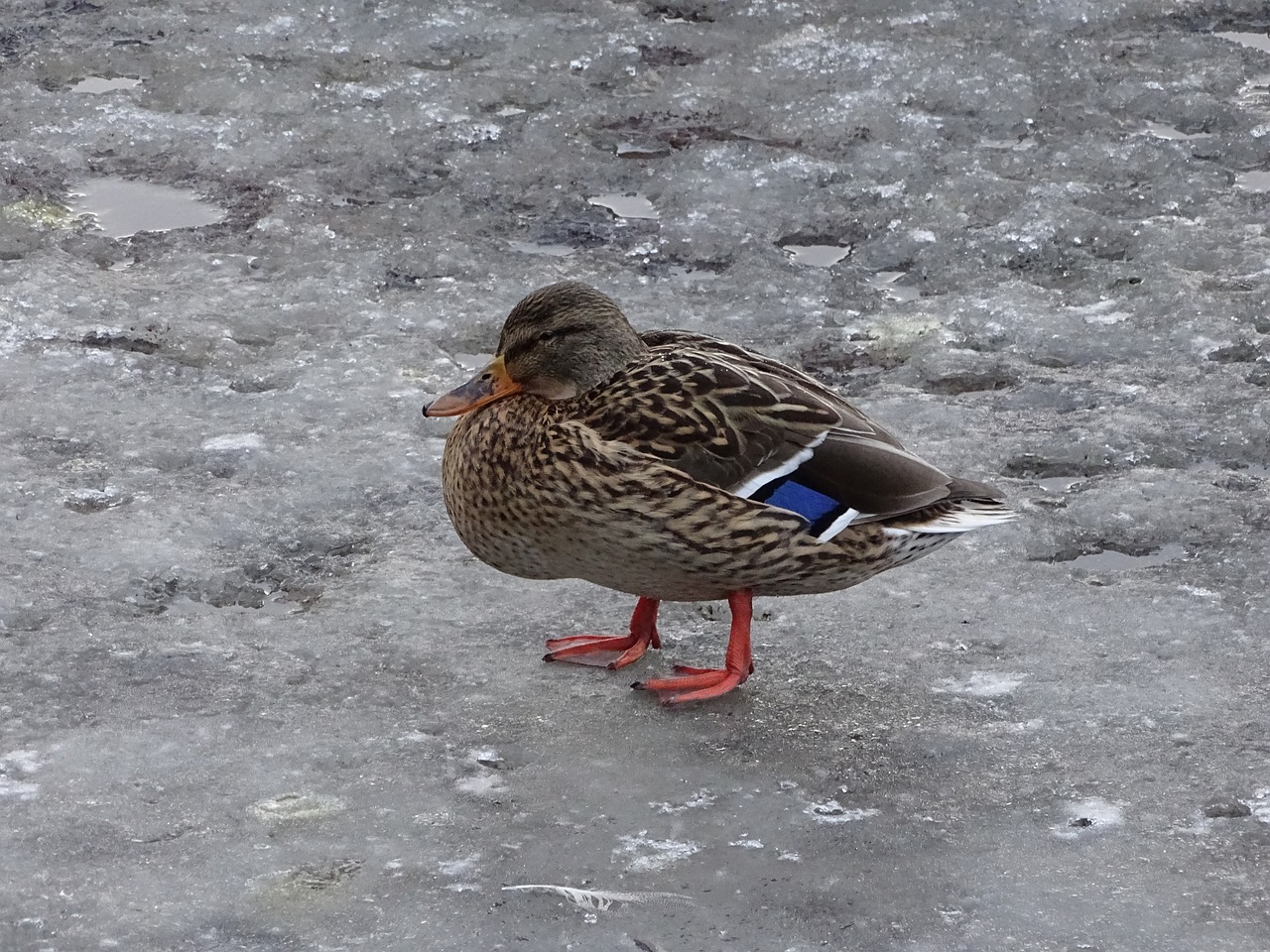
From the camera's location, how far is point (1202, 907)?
303cm

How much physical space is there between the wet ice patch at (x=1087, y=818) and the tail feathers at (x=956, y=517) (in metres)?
0.72

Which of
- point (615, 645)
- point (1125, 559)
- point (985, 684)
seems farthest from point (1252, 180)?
point (615, 645)

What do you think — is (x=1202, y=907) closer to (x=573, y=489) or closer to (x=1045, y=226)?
(x=573, y=489)

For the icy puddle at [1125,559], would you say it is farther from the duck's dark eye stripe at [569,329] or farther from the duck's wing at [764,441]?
the duck's dark eye stripe at [569,329]

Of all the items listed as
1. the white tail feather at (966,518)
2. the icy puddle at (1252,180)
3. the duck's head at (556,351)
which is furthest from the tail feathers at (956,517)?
the icy puddle at (1252,180)

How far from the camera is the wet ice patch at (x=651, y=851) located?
317 centimetres

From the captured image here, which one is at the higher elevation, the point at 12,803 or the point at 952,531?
the point at 952,531

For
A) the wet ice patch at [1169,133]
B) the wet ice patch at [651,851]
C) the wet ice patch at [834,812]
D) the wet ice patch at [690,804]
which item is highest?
the wet ice patch at [1169,133]

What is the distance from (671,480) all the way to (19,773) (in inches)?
58.3

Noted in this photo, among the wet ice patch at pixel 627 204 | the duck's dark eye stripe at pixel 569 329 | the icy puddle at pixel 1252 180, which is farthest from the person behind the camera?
the icy puddle at pixel 1252 180

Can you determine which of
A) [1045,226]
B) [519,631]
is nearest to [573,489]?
[519,631]

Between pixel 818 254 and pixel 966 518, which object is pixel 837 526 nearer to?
pixel 966 518

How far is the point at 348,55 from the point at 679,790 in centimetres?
482

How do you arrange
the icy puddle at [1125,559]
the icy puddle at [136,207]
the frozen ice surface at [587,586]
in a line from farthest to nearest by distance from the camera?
the icy puddle at [136,207] < the icy puddle at [1125,559] < the frozen ice surface at [587,586]
